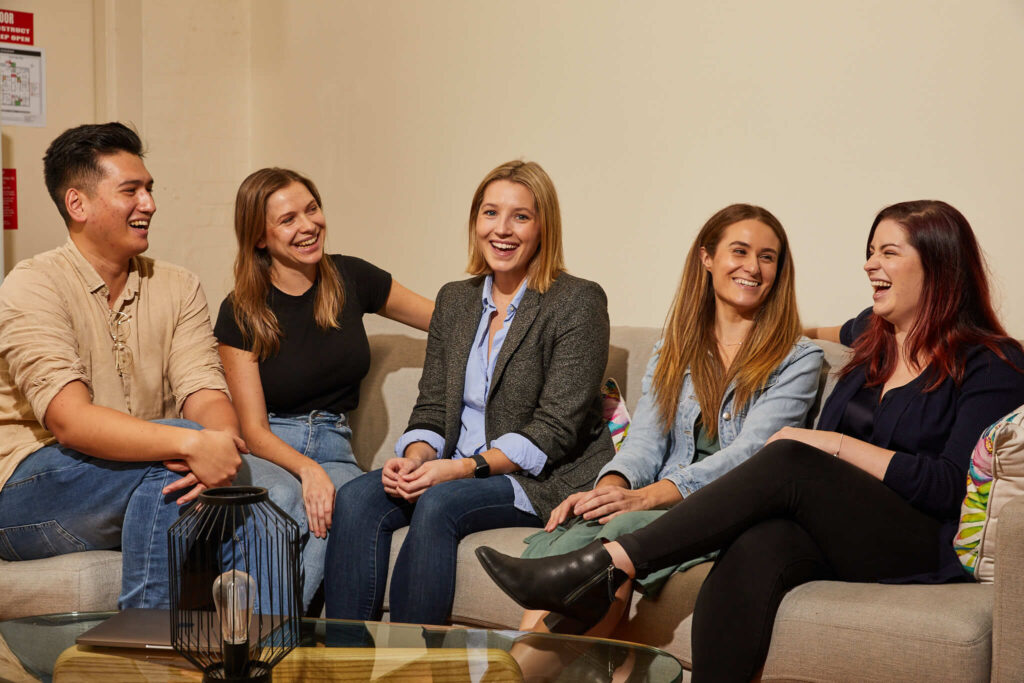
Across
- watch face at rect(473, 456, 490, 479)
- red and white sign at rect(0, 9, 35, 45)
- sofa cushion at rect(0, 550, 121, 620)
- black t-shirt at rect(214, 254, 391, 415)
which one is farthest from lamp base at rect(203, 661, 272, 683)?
red and white sign at rect(0, 9, 35, 45)

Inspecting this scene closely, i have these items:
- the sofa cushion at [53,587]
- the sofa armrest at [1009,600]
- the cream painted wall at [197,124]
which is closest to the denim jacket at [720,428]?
the sofa armrest at [1009,600]

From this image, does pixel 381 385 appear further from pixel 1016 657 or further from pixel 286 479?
pixel 1016 657

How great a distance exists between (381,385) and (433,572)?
906 mm

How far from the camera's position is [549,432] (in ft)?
7.88

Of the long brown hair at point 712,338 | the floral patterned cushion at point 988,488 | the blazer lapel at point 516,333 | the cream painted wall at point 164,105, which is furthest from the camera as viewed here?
the cream painted wall at point 164,105

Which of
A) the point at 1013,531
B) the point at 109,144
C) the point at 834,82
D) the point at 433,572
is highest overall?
the point at 834,82

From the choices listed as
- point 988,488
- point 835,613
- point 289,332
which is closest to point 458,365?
point 289,332

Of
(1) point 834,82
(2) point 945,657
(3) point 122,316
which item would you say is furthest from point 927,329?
(3) point 122,316

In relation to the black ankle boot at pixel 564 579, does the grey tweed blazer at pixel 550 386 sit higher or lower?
higher

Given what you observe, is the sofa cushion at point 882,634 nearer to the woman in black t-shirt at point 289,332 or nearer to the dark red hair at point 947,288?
the dark red hair at point 947,288

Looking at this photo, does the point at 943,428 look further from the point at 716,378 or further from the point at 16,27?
the point at 16,27

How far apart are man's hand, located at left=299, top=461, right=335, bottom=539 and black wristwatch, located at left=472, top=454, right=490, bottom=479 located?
361mm

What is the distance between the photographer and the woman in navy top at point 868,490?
1878 millimetres

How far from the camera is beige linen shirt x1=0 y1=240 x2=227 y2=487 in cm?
226
